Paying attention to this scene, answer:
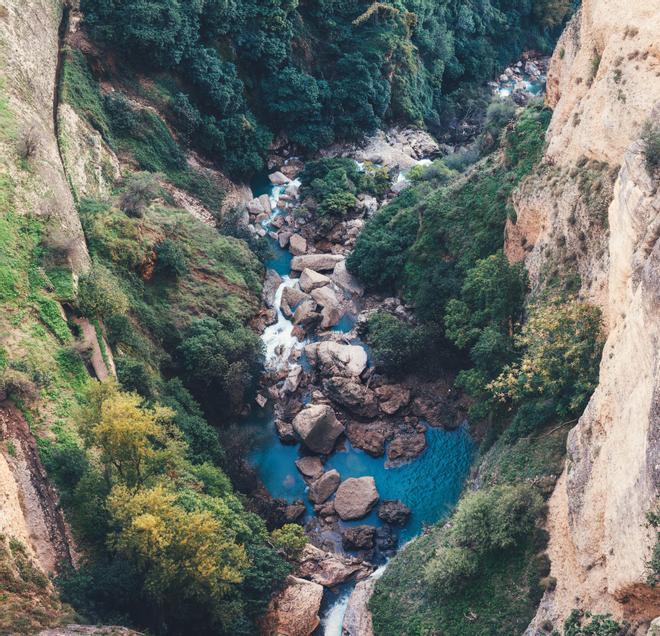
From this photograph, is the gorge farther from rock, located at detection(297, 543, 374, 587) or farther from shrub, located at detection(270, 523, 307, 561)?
shrub, located at detection(270, 523, 307, 561)

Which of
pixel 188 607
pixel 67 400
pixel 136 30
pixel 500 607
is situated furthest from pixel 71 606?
pixel 136 30

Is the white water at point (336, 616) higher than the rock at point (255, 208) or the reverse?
the reverse

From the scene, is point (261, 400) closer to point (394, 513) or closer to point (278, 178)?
point (394, 513)

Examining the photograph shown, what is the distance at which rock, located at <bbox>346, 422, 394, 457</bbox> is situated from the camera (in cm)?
4631

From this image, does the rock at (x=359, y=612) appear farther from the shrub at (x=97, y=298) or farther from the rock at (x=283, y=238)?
the rock at (x=283, y=238)

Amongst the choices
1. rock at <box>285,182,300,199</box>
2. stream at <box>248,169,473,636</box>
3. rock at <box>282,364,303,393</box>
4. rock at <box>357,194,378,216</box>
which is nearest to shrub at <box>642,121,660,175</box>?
stream at <box>248,169,473,636</box>

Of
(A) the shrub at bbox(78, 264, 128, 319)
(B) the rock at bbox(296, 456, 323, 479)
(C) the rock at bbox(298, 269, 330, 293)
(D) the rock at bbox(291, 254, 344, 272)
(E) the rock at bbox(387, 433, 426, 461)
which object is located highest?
(D) the rock at bbox(291, 254, 344, 272)

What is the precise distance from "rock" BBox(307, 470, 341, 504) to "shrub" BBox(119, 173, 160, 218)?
21338 millimetres

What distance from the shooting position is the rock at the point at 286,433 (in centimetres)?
4706

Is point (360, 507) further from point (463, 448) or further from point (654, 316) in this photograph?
point (654, 316)

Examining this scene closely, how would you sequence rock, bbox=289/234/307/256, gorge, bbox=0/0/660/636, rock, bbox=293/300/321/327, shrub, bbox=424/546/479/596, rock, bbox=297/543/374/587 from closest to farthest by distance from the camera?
gorge, bbox=0/0/660/636 < shrub, bbox=424/546/479/596 < rock, bbox=297/543/374/587 < rock, bbox=293/300/321/327 < rock, bbox=289/234/307/256

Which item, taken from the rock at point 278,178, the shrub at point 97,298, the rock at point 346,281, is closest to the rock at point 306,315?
the rock at point 346,281

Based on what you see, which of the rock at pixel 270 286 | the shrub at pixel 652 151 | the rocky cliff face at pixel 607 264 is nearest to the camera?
the rocky cliff face at pixel 607 264

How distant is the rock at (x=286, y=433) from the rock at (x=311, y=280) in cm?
1274
